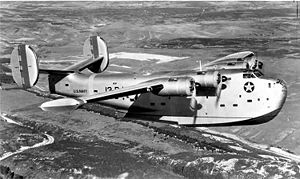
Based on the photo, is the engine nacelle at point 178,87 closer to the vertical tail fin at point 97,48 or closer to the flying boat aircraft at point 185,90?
the flying boat aircraft at point 185,90

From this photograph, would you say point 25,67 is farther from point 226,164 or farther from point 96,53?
point 226,164

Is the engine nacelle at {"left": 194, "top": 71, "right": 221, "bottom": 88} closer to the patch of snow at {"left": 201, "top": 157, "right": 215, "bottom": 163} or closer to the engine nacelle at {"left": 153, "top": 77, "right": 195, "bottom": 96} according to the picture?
the engine nacelle at {"left": 153, "top": 77, "right": 195, "bottom": 96}

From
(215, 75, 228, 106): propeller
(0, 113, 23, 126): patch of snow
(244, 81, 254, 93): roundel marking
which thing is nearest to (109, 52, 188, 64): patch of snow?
(0, 113, 23, 126): patch of snow

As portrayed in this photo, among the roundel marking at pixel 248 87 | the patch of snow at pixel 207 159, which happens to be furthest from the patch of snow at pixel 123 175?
the roundel marking at pixel 248 87

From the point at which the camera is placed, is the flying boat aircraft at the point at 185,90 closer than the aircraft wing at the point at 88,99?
No

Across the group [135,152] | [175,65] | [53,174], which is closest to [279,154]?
[135,152]

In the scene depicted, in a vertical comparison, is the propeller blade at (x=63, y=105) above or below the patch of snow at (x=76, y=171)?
above

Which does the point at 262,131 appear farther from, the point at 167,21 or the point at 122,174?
the point at 167,21
